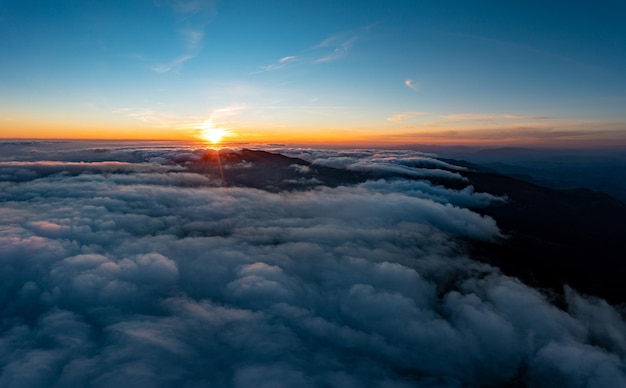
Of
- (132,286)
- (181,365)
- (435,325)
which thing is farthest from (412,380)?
(132,286)

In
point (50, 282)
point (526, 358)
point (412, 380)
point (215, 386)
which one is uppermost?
point (50, 282)

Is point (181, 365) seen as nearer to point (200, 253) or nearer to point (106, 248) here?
point (200, 253)

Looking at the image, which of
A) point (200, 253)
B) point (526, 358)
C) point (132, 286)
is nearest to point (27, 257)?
point (132, 286)

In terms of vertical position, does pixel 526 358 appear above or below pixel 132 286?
below

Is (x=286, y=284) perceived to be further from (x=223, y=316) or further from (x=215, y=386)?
(x=215, y=386)

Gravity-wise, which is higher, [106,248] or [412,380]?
[106,248]

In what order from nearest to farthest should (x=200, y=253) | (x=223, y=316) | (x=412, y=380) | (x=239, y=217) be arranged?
(x=412, y=380) < (x=223, y=316) < (x=200, y=253) < (x=239, y=217)

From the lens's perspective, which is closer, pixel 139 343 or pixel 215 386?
pixel 215 386

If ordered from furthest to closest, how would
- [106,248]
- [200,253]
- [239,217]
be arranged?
[239,217] < [200,253] < [106,248]

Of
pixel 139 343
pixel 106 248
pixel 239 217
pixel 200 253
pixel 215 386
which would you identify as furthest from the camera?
pixel 239 217
